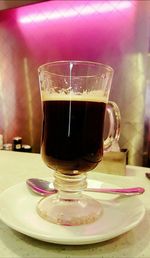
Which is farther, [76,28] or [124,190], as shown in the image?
[76,28]

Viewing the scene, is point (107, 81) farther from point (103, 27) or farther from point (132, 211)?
point (103, 27)

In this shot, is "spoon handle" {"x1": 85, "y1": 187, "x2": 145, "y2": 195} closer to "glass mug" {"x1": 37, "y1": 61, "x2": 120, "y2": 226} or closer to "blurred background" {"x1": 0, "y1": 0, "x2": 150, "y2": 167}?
"glass mug" {"x1": 37, "y1": 61, "x2": 120, "y2": 226}

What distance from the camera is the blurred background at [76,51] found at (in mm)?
1452

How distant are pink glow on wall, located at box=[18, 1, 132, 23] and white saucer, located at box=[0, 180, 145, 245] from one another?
52.8 inches

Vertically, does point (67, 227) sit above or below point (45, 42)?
below

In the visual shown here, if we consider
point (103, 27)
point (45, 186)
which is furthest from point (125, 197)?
point (103, 27)

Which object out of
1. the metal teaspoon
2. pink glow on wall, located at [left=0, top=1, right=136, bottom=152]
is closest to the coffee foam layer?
the metal teaspoon

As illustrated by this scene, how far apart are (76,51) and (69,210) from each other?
4.57 feet

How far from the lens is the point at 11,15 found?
1838 millimetres

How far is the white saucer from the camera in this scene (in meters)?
0.32

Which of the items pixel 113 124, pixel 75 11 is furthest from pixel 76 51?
pixel 113 124

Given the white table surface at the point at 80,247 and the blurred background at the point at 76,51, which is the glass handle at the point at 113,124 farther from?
the blurred background at the point at 76,51

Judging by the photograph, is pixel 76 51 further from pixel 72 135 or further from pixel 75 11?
pixel 72 135

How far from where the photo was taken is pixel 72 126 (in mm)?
469
